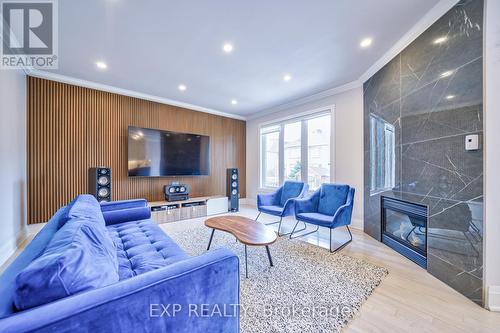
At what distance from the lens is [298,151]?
4.78 m

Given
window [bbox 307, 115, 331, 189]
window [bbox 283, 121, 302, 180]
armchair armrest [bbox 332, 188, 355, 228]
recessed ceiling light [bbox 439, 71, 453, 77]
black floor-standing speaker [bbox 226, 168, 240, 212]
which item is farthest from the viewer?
black floor-standing speaker [bbox 226, 168, 240, 212]

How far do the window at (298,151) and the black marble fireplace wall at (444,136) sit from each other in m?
1.45

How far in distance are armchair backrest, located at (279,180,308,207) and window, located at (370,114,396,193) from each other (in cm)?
116

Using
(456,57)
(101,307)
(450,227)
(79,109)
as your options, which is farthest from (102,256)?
(79,109)

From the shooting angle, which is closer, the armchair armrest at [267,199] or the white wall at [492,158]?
the white wall at [492,158]

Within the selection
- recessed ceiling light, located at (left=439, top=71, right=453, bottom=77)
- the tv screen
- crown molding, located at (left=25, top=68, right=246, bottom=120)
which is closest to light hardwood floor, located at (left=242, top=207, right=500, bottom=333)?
recessed ceiling light, located at (left=439, top=71, right=453, bottom=77)

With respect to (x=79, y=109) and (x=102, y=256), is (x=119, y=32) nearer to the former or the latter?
(x=79, y=109)

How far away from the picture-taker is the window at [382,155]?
2.80 metres

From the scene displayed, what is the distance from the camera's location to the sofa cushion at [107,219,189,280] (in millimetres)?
1401

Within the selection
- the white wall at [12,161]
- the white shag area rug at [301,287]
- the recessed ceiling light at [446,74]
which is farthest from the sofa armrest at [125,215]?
the recessed ceiling light at [446,74]

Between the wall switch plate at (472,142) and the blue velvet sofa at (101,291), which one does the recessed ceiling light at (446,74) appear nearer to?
the wall switch plate at (472,142)

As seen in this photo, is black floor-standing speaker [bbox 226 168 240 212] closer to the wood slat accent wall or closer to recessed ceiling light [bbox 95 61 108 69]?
the wood slat accent wall

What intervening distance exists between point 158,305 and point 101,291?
0.75 feet

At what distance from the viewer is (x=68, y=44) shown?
2525 millimetres
